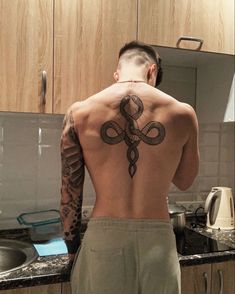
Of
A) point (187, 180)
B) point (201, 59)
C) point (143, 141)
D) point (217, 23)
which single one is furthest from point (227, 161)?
point (143, 141)

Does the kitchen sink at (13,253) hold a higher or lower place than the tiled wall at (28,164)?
lower

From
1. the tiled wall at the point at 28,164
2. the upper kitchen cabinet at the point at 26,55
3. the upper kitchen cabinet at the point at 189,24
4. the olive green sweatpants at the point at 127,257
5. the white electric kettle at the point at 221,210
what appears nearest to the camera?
the olive green sweatpants at the point at 127,257

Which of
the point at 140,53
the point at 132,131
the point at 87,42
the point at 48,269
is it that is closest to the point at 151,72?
the point at 140,53

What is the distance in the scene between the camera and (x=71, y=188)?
136cm

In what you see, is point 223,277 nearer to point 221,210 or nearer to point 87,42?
point 221,210

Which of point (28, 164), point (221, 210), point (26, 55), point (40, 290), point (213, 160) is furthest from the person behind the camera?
point (213, 160)

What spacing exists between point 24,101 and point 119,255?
73 centimetres

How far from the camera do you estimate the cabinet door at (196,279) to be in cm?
157

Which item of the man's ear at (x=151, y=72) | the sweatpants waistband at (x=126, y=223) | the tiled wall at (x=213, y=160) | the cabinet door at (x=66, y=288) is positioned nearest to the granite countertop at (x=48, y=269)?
the cabinet door at (x=66, y=288)

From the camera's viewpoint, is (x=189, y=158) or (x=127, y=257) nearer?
(x=127, y=257)

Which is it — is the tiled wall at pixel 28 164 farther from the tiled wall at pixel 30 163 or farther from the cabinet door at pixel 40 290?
the cabinet door at pixel 40 290

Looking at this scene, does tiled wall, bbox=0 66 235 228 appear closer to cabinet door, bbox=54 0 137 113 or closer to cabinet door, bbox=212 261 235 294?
cabinet door, bbox=54 0 137 113

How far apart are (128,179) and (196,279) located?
632 mm

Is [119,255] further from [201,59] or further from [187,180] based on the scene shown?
[201,59]
